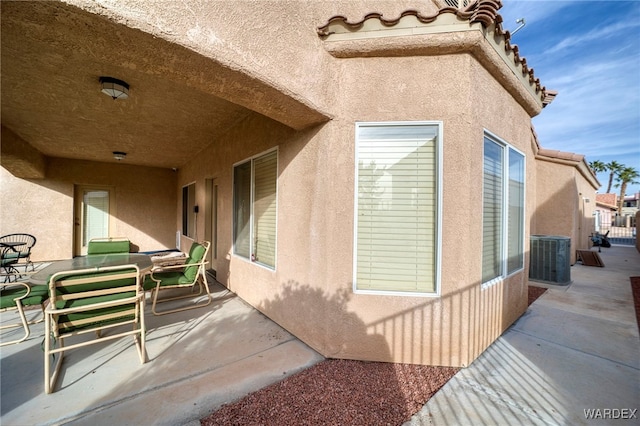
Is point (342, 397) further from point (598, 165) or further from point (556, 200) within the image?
point (598, 165)

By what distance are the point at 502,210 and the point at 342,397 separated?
9.87 feet

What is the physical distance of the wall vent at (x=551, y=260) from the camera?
574 centimetres

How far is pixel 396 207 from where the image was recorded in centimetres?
272

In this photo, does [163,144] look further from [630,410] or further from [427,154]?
[630,410]

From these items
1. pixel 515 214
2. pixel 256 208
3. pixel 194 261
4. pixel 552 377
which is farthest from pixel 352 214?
pixel 194 261

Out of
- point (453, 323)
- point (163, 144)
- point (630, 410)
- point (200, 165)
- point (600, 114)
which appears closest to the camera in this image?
point (630, 410)

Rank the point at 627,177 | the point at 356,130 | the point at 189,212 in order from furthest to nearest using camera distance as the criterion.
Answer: the point at 627,177 < the point at 189,212 < the point at 356,130

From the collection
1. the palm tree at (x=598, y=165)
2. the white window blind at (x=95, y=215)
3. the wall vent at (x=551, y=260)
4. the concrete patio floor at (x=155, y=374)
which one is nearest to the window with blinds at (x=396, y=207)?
the concrete patio floor at (x=155, y=374)

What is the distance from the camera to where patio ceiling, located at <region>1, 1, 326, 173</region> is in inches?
60.4

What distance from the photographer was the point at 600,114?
13.1m

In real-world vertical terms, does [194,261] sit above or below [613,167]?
below

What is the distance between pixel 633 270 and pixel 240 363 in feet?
38.0

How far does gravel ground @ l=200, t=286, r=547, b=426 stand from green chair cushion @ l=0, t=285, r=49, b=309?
305 cm

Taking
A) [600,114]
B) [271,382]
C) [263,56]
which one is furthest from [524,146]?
[600,114]
